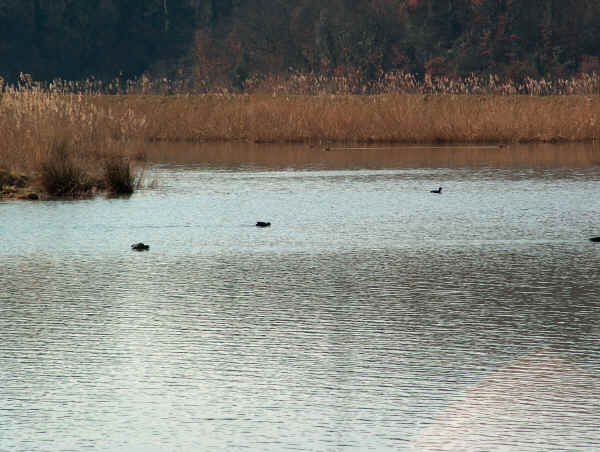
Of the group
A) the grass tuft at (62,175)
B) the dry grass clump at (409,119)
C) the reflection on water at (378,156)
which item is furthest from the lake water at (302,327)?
the dry grass clump at (409,119)

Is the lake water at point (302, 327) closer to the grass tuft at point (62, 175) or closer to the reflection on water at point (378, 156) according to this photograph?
the grass tuft at point (62, 175)

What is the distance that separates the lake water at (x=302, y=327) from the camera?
5.05 metres

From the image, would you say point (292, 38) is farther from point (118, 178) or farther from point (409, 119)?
point (118, 178)

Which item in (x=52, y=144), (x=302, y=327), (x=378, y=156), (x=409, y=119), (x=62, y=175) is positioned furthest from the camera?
(x=409, y=119)

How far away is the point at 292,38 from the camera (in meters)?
63.3

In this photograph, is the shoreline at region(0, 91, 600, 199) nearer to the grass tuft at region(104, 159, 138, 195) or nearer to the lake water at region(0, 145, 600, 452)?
the grass tuft at region(104, 159, 138, 195)

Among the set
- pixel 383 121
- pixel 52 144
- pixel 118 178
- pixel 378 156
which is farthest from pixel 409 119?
pixel 52 144

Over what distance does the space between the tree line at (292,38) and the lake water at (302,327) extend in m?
45.1

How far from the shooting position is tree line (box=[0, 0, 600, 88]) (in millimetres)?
58156

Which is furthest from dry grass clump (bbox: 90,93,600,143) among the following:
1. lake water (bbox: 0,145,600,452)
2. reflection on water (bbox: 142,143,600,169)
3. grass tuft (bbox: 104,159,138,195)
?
lake water (bbox: 0,145,600,452)

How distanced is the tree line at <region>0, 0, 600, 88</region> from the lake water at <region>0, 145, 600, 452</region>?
148 feet

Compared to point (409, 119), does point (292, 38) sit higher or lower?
lower

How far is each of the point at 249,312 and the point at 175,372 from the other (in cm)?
166

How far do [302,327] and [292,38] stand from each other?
188 ft
